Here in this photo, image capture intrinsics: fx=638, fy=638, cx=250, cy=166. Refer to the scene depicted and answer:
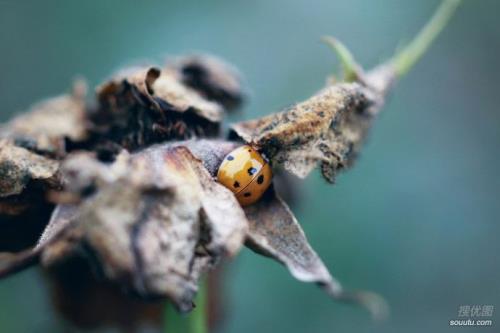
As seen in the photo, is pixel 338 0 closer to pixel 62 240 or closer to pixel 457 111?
pixel 457 111

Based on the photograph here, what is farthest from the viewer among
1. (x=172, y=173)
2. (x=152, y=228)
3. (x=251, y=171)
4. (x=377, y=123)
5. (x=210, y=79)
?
(x=377, y=123)

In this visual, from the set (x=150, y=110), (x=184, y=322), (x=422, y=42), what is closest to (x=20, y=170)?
(x=150, y=110)

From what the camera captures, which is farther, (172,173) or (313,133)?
(313,133)

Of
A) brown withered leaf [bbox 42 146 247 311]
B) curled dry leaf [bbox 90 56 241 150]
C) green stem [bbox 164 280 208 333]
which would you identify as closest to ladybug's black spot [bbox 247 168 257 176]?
brown withered leaf [bbox 42 146 247 311]

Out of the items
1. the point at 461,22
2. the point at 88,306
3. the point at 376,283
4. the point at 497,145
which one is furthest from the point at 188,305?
the point at 461,22

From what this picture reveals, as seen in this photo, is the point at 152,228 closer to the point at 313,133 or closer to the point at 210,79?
the point at 313,133

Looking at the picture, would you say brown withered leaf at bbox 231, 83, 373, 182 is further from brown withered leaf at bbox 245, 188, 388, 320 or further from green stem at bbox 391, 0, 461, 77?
green stem at bbox 391, 0, 461, 77
